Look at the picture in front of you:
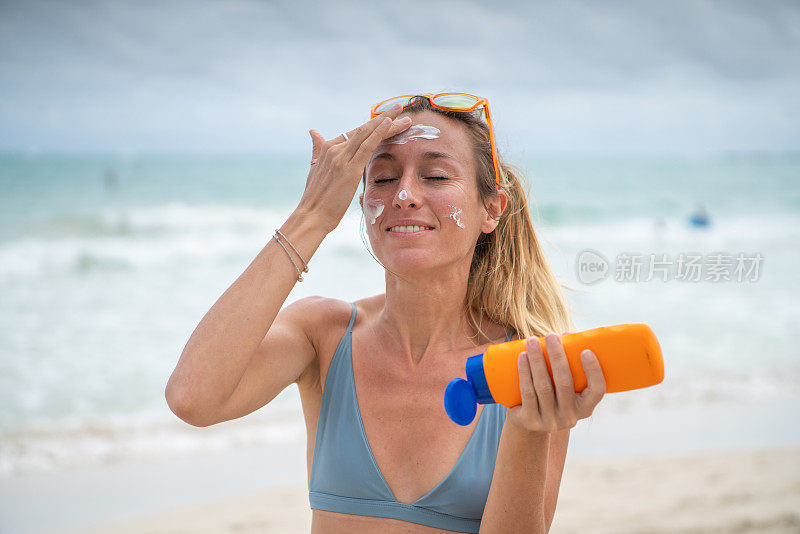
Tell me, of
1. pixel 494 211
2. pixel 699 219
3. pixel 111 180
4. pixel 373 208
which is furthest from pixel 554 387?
pixel 111 180

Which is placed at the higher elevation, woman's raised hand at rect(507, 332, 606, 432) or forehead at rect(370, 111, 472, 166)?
forehead at rect(370, 111, 472, 166)

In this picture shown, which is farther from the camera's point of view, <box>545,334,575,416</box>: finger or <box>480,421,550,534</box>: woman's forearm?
<box>480,421,550,534</box>: woman's forearm

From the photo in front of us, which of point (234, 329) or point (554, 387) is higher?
point (234, 329)

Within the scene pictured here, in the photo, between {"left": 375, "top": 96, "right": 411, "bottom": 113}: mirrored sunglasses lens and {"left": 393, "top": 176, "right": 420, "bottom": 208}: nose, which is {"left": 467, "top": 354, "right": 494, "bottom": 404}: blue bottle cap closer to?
{"left": 393, "top": 176, "right": 420, "bottom": 208}: nose

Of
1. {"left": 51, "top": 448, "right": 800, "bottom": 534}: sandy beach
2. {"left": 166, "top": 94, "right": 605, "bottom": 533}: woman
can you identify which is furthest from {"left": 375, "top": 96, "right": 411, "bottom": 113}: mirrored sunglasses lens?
{"left": 51, "top": 448, "right": 800, "bottom": 534}: sandy beach

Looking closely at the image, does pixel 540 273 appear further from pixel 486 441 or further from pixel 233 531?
pixel 233 531

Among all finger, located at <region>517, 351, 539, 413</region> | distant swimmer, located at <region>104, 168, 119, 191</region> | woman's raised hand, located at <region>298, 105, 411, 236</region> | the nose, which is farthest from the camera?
distant swimmer, located at <region>104, 168, 119, 191</region>

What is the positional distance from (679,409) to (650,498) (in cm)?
224

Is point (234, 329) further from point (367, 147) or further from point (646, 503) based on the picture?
point (646, 503)

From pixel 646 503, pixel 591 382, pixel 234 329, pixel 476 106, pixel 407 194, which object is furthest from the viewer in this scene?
pixel 646 503

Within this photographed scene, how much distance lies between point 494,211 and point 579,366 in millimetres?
1096

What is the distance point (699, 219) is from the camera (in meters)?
22.6

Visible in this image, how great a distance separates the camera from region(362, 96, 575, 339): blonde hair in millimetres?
2244

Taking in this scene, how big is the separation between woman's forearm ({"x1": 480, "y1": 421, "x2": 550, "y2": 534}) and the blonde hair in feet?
2.12
